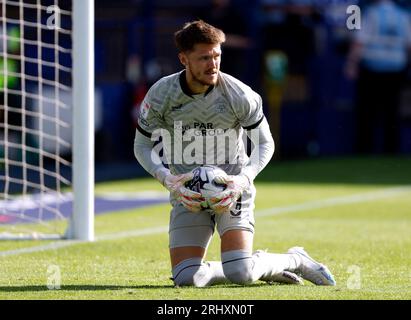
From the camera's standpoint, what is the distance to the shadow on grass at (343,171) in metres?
19.1

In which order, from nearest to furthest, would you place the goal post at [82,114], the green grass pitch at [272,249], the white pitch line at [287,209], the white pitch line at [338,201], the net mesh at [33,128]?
the green grass pitch at [272,249] < the white pitch line at [287,209] < the goal post at [82,114] < the net mesh at [33,128] < the white pitch line at [338,201]

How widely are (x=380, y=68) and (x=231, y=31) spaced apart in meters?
4.55

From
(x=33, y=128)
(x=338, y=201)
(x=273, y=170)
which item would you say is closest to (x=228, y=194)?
(x=338, y=201)

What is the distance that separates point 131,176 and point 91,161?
30.4ft

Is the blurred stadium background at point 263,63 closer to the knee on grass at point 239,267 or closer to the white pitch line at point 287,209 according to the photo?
the white pitch line at point 287,209

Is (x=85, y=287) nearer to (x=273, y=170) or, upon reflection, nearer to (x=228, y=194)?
(x=228, y=194)

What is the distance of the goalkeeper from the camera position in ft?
24.5

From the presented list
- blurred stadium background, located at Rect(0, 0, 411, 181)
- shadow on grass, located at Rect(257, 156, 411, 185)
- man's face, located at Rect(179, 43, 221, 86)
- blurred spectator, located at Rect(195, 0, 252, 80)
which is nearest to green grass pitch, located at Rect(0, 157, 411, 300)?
shadow on grass, located at Rect(257, 156, 411, 185)

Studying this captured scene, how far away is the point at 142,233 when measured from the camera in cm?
1161

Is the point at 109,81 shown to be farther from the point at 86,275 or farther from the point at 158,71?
the point at 86,275

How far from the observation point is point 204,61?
746 centimetres

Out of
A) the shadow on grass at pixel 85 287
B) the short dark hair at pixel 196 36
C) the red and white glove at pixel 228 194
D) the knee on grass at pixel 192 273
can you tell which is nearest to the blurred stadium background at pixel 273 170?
the shadow on grass at pixel 85 287

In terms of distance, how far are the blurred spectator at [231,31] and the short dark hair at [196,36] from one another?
50.2ft

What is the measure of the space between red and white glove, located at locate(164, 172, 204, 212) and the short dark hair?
85 cm
